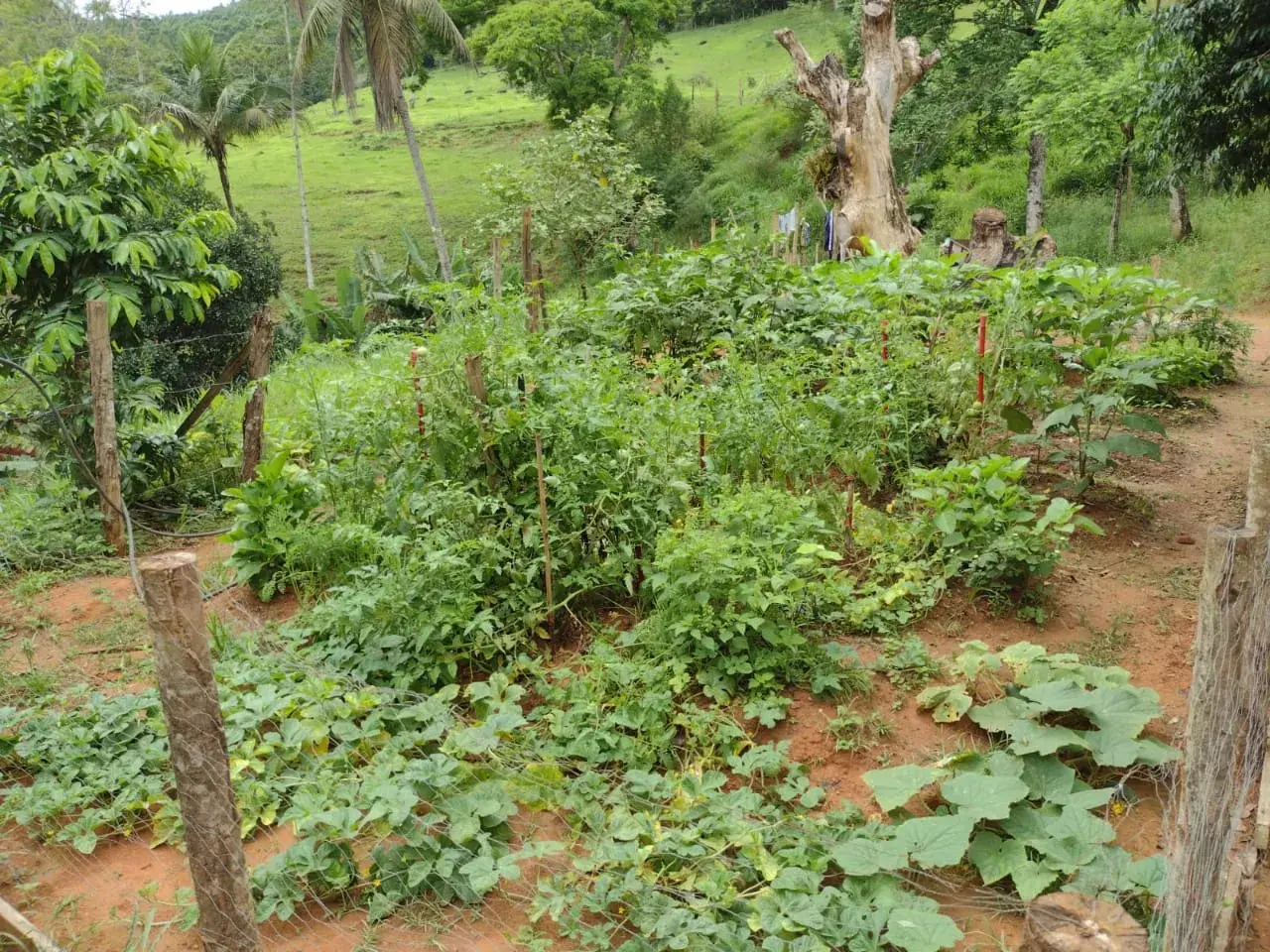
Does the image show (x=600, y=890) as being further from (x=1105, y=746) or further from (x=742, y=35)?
(x=742, y=35)

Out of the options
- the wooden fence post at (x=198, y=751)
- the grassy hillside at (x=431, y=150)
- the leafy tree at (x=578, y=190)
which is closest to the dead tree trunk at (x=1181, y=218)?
the leafy tree at (x=578, y=190)

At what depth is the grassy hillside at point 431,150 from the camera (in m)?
31.7

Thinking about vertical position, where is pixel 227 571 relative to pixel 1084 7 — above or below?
below

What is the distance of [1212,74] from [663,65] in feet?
119

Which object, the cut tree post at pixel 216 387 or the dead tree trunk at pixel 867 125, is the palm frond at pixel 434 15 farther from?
the cut tree post at pixel 216 387

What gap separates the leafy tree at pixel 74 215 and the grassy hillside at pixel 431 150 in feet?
71.8

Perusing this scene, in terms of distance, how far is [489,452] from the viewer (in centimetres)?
498

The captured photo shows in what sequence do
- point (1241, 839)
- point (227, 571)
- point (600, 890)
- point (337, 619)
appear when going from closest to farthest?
point (1241, 839)
point (600, 890)
point (337, 619)
point (227, 571)

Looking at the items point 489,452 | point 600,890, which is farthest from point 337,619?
point 600,890

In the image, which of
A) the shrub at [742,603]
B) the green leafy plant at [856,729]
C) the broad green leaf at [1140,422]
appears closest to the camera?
the green leafy plant at [856,729]

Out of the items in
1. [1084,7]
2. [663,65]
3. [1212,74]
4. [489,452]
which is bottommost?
[489,452]

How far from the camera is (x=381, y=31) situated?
771 inches

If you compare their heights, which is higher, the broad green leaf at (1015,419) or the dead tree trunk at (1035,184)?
the dead tree trunk at (1035,184)

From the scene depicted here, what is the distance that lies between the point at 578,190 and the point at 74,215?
13.7 meters
